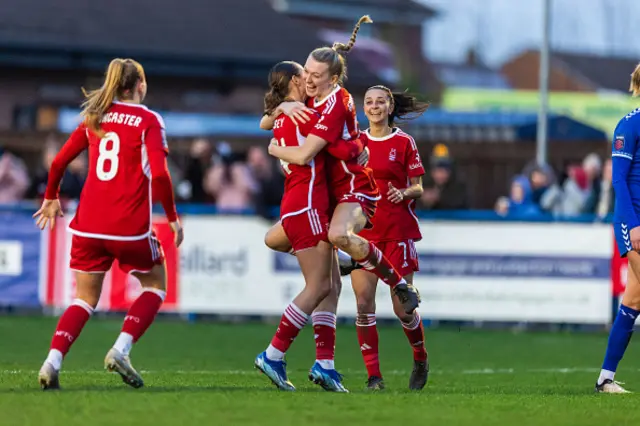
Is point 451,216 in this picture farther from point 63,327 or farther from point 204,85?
point 204,85

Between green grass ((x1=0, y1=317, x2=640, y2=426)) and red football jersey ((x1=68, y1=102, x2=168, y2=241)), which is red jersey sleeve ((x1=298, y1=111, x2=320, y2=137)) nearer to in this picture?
red football jersey ((x1=68, y1=102, x2=168, y2=241))

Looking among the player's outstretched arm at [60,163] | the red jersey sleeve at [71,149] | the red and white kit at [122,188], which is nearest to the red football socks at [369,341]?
the red and white kit at [122,188]

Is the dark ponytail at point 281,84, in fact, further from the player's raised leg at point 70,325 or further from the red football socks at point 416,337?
the red football socks at point 416,337

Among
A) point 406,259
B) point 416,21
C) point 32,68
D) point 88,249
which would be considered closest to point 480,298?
point 406,259

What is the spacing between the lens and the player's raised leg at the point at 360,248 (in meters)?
9.35

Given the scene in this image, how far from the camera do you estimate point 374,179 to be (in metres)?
10.5

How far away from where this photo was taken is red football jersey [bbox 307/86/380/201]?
30.5ft

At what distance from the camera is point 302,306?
944 cm

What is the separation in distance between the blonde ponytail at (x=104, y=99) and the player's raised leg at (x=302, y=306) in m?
1.50

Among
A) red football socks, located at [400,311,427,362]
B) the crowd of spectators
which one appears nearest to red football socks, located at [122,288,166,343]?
red football socks, located at [400,311,427,362]

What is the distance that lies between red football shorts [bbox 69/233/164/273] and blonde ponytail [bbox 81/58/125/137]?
2.17ft

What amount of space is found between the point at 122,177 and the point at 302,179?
1.17m

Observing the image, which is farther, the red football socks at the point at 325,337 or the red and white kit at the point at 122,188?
the red football socks at the point at 325,337

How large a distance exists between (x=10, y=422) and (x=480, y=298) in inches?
426
